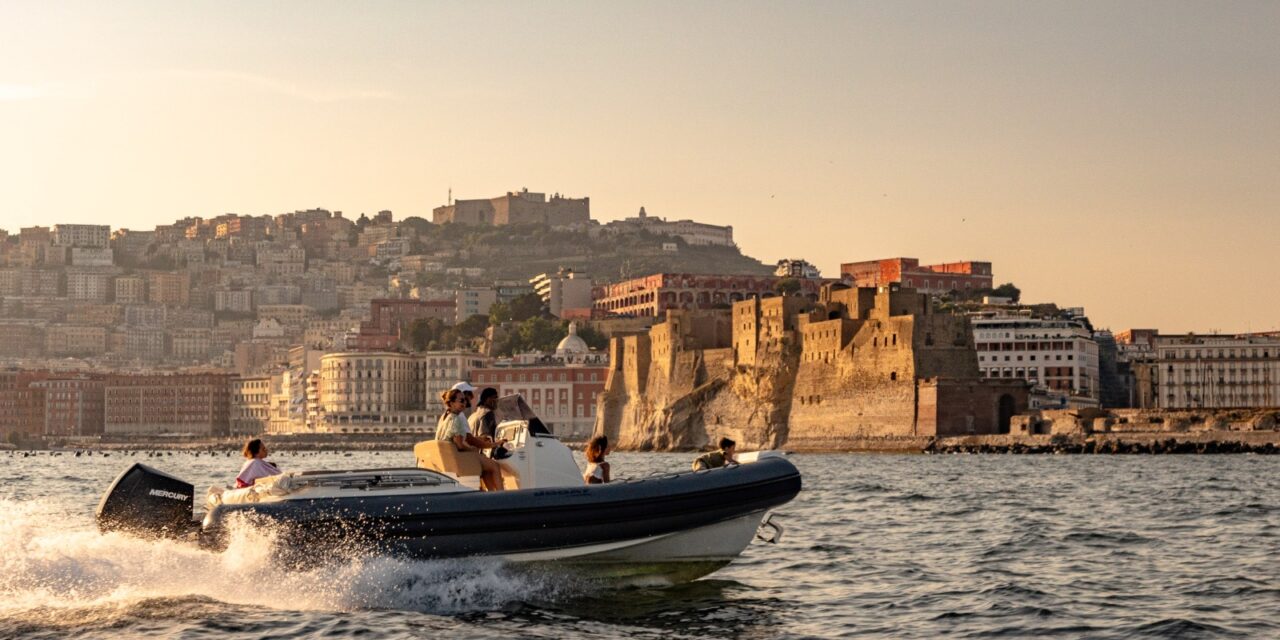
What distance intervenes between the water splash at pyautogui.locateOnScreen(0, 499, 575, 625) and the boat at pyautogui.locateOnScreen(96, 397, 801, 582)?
0.40ft

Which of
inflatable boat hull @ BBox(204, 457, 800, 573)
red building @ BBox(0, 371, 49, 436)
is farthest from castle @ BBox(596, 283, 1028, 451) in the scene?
inflatable boat hull @ BBox(204, 457, 800, 573)

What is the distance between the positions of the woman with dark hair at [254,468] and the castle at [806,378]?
5333 centimetres

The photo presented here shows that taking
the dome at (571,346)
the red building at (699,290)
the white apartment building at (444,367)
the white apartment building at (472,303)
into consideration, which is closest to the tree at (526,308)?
the red building at (699,290)

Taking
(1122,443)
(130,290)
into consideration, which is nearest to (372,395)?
(1122,443)

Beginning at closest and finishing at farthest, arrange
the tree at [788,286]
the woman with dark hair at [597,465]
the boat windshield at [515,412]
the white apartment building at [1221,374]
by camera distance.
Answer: the boat windshield at [515,412], the woman with dark hair at [597,465], the white apartment building at [1221,374], the tree at [788,286]

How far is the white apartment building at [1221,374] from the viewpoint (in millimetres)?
84500

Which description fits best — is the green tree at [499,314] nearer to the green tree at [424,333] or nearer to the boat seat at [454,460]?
the green tree at [424,333]

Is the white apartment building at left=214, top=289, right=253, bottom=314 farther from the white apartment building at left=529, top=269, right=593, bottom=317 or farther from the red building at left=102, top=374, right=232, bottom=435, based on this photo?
the white apartment building at left=529, top=269, right=593, bottom=317

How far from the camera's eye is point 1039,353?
304 ft

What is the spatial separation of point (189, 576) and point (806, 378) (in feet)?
202

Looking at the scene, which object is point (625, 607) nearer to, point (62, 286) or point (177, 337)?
point (177, 337)

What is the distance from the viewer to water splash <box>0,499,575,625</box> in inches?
522

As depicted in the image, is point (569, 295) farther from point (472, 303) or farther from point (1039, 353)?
point (1039, 353)

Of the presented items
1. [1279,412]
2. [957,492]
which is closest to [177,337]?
[1279,412]
